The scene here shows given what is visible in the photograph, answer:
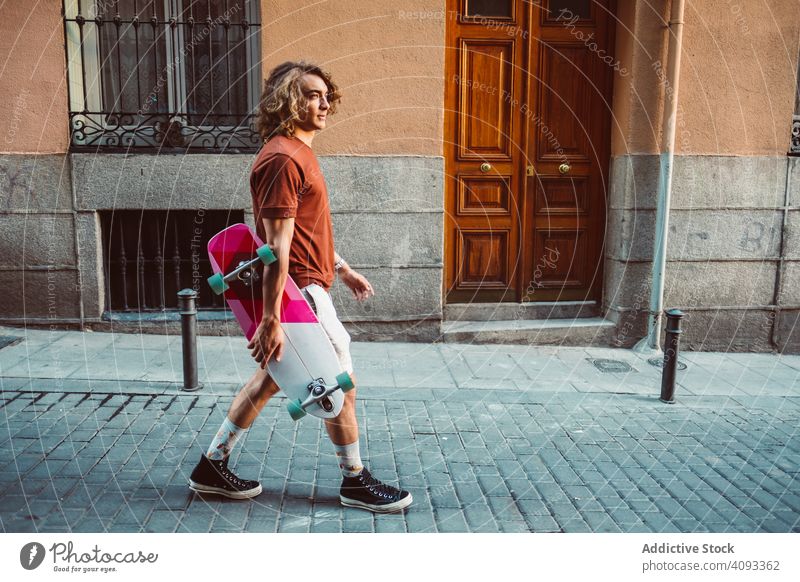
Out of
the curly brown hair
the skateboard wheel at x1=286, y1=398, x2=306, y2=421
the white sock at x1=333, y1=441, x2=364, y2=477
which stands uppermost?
the curly brown hair

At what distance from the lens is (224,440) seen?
3393 millimetres

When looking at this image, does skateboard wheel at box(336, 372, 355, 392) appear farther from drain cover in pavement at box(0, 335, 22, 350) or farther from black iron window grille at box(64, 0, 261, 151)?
drain cover in pavement at box(0, 335, 22, 350)

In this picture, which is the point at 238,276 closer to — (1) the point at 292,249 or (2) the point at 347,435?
(1) the point at 292,249

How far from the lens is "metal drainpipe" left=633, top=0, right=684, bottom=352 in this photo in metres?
6.41

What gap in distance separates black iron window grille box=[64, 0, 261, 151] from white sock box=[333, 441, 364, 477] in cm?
404

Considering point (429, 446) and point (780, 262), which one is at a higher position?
point (780, 262)

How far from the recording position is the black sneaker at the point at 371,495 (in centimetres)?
332

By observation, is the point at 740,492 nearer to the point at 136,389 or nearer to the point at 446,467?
the point at 446,467

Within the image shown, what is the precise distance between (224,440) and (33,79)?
4736mm

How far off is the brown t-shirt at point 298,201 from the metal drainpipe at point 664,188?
438 cm

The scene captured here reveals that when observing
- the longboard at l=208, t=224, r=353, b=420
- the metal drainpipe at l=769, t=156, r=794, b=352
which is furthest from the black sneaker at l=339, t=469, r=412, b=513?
the metal drainpipe at l=769, t=156, r=794, b=352

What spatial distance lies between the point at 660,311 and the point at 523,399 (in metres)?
2.32

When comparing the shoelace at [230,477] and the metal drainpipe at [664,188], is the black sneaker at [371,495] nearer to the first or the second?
the shoelace at [230,477]

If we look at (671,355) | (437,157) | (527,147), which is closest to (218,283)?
(671,355)
